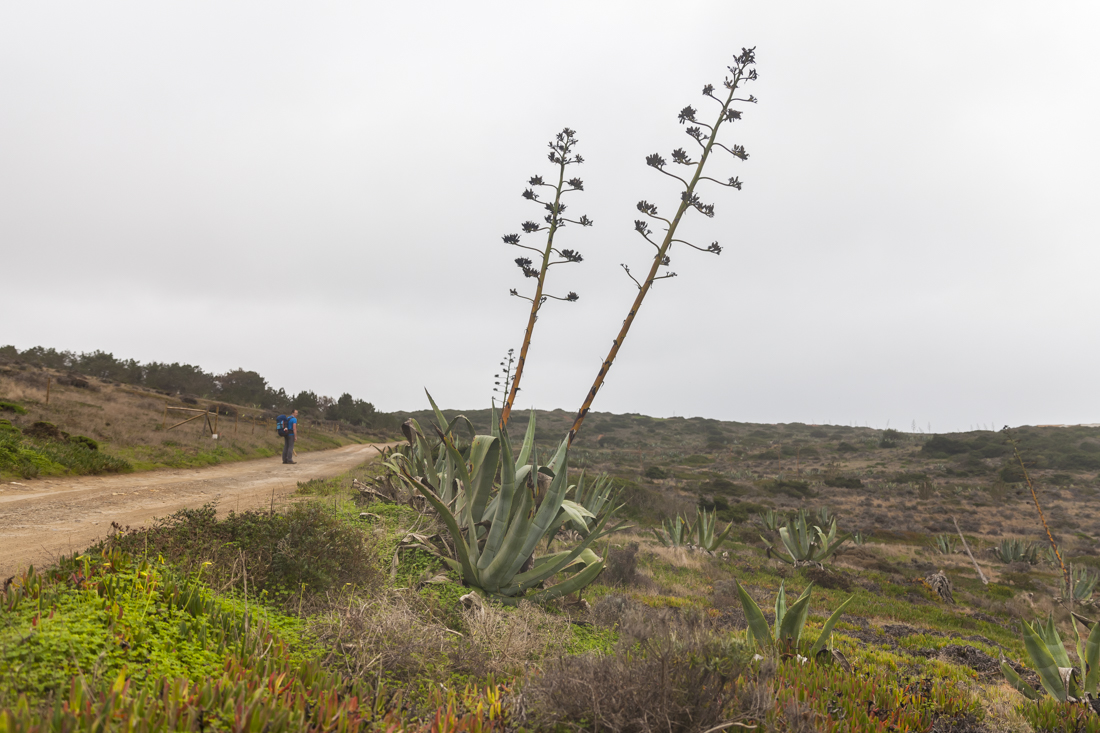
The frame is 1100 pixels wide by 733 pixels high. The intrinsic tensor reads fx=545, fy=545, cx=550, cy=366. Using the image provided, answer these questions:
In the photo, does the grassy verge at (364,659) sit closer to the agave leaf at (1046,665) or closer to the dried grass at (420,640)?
the dried grass at (420,640)

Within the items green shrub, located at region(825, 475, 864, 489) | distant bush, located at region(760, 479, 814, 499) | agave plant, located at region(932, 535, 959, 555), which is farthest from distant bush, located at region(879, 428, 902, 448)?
agave plant, located at region(932, 535, 959, 555)

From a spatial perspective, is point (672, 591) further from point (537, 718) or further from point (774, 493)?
point (774, 493)

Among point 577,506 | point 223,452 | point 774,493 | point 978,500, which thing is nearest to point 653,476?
point 774,493

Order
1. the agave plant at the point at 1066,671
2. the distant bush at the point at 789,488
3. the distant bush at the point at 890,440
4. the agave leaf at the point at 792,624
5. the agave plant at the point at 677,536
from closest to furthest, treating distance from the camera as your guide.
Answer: the agave plant at the point at 1066,671, the agave leaf at the point at 792,624, the agave plant at the point at 677,536, the distant bush at the point at 789,488, the distant bush at the point at 890,440

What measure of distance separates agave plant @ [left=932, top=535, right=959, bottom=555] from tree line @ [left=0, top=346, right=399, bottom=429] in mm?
48932

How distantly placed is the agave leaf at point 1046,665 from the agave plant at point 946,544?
53.0ft

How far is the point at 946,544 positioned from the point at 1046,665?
647 inches

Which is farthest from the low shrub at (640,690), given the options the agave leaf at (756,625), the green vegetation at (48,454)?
the green vegetation at (48,454)

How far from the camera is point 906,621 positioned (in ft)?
32.2

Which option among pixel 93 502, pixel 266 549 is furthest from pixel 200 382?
pixel 266 549

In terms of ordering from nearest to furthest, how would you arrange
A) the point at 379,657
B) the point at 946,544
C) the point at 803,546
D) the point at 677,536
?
the point at 379,657, the point at 803,546, the point at 677,536, the point at 946,544

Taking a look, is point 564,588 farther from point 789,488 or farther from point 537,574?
point 789,488

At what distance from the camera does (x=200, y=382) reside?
4991cm

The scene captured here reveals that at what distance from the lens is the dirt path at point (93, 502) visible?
562cm
